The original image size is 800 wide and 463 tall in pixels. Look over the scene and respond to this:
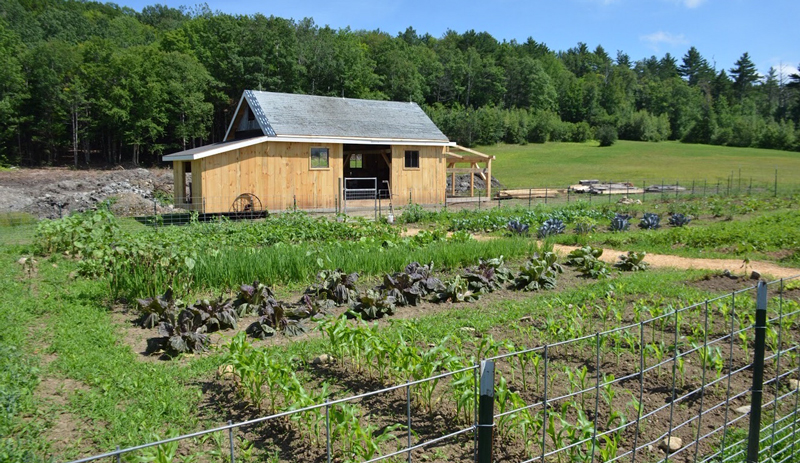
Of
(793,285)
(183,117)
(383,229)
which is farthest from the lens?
(183,117)

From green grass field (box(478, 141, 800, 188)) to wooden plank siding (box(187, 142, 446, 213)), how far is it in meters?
19.9

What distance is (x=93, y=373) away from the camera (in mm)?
5410

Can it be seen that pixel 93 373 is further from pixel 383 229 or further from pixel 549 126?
pixel 549 126

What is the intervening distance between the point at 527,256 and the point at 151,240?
287 inches

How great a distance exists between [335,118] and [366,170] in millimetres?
6310

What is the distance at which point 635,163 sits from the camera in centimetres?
5544

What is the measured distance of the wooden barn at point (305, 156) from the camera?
20.8 m

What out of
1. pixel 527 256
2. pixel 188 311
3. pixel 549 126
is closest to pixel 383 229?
pixel 527 256

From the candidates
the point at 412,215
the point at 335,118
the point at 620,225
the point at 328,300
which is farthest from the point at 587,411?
the point at 335,118

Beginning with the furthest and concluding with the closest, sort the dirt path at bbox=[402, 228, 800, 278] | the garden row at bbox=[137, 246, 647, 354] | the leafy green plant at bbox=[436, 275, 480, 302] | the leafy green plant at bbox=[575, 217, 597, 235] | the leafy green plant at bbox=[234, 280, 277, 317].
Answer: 1. the leafy green plant at bbox=[575, 217, 597, 235]
2. the dirt path at bbox=[402, 228, 800, 278]
3. the leafy green plant at bbox=[436, 275, 480, 302]
4. the leafy green plant at bbox=[234, 280, 277, 317]
5. the garden row at bbox=[137, 246, 647, 354]

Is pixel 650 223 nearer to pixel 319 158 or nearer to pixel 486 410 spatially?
pixel 319 158

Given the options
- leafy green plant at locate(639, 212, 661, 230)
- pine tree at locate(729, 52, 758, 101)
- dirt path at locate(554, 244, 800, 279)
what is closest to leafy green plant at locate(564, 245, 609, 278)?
dirt path at locate(554, 244, 800, 279)

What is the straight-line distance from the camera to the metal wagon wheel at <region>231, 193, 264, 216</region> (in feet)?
68.1

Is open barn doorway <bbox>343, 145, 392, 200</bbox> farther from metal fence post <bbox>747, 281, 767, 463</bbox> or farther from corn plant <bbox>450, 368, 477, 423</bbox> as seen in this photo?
metal fence post <bbox>747, 281, 767, 463</bbox>
